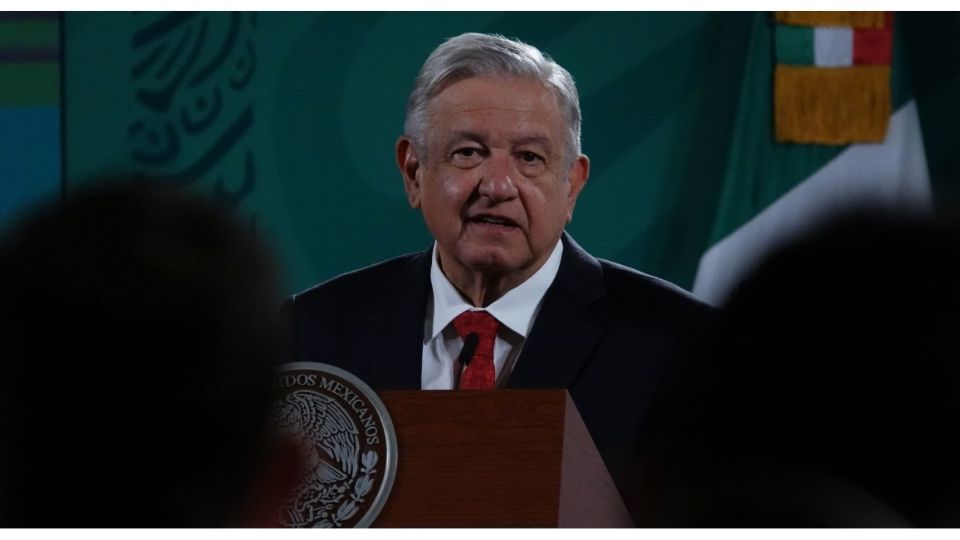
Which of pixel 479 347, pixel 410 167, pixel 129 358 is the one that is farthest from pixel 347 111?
pixel 129 358

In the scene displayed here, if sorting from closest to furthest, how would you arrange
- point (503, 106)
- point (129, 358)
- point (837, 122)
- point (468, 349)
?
point (129, 358) < point (468, 349) < point (503, 106) < point (837, 122)

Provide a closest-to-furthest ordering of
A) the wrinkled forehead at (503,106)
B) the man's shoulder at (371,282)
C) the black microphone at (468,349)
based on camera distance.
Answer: the black microphone at (468,349)
the wrinkled forehead at (503,106)
the man's shoulder at (371,282)

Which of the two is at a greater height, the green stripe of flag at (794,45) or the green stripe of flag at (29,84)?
the green stripe of flag at (29,84)

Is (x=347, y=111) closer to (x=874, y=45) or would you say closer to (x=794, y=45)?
(x=794, y=45)

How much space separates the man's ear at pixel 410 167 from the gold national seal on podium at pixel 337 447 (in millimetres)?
1898

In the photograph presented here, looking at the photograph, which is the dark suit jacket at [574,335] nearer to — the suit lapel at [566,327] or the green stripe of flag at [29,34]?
the suit lapel at [566,327]

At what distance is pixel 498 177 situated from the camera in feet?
12.5

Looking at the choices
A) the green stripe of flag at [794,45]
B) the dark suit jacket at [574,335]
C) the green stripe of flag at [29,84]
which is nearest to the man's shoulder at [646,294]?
the dark suit jacket at [574,335]

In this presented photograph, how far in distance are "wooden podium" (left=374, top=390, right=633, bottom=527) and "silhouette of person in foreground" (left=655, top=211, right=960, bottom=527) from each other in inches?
41.6

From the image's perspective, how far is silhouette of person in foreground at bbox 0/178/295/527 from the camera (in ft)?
2.77

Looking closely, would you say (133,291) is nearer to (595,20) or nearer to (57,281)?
(57,281)

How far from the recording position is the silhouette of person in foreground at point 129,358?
0.84 meters

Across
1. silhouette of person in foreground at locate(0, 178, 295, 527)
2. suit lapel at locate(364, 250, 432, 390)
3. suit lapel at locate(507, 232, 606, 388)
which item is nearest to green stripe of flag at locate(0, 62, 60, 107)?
suit lapel at locate(364, 250, 432, 390)

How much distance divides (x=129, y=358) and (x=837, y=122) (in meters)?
3.72
